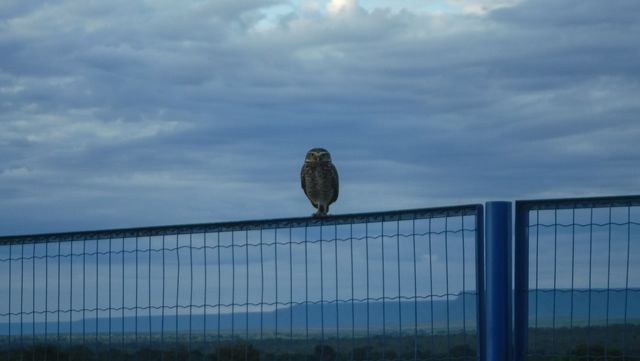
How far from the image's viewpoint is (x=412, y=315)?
308 inches

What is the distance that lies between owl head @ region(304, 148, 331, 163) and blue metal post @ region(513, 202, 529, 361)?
6.90 m

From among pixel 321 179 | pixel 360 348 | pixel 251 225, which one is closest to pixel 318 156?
pixel 321 179

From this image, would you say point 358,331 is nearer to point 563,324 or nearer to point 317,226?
point 317,226

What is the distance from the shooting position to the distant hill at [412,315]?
736cm

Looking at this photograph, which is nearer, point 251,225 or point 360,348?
point 360,348

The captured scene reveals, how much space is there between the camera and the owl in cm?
1453

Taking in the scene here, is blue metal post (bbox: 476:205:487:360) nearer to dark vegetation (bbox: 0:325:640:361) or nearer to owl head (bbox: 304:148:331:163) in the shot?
dark vegetation (bbox: 0:325:640:361)

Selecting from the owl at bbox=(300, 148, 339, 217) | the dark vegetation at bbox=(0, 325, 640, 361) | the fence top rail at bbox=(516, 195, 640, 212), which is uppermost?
the owl at bbox=(300, 148, 339, 217)

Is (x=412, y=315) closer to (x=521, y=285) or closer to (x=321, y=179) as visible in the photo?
(x=521, y=285)

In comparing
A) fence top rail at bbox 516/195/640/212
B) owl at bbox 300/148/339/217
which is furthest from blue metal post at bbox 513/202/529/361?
owl at bbox 300/148/339/217

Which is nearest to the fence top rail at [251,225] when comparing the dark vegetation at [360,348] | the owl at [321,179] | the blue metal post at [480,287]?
the blue metal post at [480,287]

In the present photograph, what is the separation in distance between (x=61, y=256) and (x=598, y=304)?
4.52m

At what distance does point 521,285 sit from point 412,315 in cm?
71

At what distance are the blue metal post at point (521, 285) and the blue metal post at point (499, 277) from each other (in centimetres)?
5
